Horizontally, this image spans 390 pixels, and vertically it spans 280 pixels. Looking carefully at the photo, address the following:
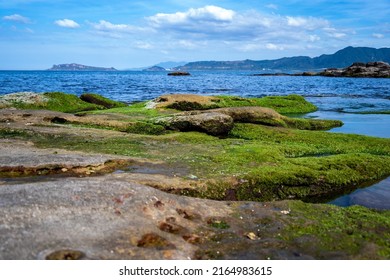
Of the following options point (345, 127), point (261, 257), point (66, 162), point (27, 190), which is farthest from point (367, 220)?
point (345, 127)

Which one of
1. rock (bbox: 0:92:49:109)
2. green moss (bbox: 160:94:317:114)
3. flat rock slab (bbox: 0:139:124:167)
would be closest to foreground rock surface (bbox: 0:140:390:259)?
flat rock slab (bbox: 0:139:124:167)

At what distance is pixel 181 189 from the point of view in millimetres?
15500

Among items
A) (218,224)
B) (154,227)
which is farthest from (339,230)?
(154,227)

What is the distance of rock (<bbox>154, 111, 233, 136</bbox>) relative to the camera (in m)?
28.6

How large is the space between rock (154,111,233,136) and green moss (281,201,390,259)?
15763 mm

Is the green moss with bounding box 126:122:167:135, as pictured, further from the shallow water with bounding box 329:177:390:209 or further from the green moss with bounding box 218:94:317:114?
the green moss with bounding box 218:94:317:114

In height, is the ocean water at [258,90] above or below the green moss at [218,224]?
above

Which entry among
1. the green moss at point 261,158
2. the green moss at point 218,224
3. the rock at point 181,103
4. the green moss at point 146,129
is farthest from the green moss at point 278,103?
the green moss at point 218,224

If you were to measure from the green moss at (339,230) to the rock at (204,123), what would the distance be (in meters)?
15.8

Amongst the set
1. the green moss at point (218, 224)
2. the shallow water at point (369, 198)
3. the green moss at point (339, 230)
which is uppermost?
the green moss at point (218, 224)

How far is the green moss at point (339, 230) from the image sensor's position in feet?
32.4

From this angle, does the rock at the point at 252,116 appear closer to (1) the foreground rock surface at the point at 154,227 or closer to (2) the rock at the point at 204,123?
(2) the rock at the point at 204,123

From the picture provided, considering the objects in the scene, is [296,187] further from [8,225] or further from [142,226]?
[8,225]

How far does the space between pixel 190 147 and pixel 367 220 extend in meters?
12.7
